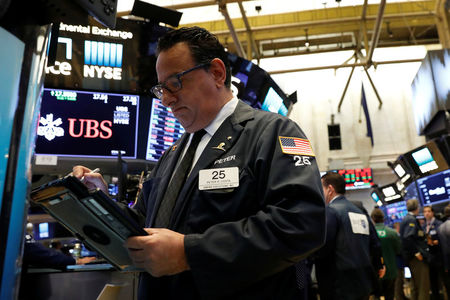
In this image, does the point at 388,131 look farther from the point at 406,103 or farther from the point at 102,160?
the point at 102,160

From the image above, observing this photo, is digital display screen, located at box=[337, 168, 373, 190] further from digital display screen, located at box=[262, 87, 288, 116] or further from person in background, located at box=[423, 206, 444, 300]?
digital display screen, located at box=[262, 87, 288, 116]

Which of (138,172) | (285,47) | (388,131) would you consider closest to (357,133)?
(388,131)

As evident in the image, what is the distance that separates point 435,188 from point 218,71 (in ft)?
29.7

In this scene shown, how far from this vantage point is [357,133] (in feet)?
54.6

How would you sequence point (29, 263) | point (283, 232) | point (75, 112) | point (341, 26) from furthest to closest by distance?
point (341, 26), point (75, 112), point (29, 263), point (283, 232)

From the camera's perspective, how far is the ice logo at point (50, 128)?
425 cm

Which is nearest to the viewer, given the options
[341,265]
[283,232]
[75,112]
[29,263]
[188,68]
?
[283,232]

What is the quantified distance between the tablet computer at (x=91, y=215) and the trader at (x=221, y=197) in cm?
6

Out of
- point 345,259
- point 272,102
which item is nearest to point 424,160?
point 272,102

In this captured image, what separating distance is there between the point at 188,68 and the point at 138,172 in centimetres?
328

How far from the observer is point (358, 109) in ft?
55.2

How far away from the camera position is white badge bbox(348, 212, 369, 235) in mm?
→ 4024

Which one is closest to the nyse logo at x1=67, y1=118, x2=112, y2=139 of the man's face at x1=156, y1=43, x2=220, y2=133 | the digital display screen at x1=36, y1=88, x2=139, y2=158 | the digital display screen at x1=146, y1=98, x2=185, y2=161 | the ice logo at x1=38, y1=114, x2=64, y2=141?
the digital display screen at x1=36, y1=88, x2=139, y2=158

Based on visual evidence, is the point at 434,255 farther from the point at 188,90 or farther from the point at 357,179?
the point at 357,179
